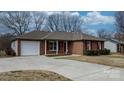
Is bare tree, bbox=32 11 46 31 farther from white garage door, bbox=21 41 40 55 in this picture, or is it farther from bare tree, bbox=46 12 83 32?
white garage door, bbox=21 41 40 55

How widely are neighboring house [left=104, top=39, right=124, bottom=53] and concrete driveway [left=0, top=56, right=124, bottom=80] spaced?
2408 millimetres

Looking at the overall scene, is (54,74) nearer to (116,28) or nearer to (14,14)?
(116,28)

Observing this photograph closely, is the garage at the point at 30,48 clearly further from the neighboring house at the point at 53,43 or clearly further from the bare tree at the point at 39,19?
the bare tree at the point at 39,19

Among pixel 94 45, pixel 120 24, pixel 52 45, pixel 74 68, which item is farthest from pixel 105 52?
pixel 52 45

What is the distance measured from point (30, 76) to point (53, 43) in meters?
9.36

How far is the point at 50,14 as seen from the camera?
13547mm

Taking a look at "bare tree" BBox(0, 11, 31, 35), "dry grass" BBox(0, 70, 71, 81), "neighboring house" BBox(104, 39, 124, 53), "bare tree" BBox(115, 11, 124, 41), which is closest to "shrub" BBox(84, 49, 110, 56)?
"neighboring house" BBox(104, 39, 124, 53)

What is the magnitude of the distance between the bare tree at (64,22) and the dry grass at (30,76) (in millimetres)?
4336

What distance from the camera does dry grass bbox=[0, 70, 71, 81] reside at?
29.3 ft

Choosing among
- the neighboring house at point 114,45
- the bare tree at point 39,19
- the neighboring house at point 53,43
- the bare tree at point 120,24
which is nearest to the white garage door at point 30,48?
the neighboring house at point 53,43

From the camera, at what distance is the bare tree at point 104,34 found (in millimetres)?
12591

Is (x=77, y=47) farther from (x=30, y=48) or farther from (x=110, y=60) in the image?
(x=110, y=60)

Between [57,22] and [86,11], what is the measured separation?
3.48m
